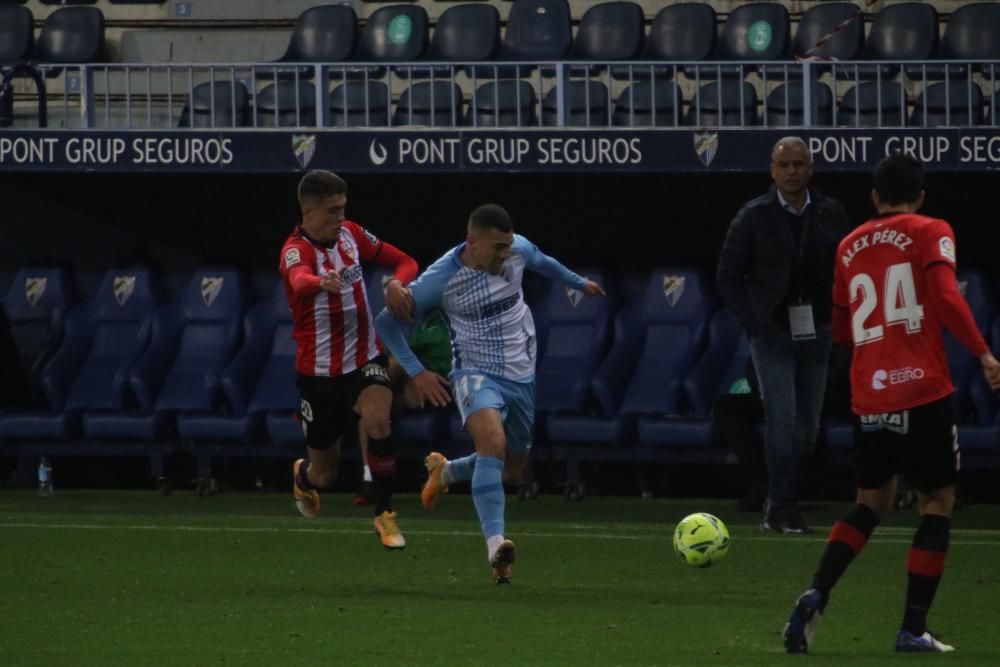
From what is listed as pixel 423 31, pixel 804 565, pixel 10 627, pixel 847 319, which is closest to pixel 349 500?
pixel 423 31

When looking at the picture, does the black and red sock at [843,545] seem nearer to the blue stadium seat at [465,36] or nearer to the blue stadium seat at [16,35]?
the blue stadium seat at [465,36]

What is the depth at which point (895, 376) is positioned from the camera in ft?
24.9

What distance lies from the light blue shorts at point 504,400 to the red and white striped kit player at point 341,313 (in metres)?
0.91

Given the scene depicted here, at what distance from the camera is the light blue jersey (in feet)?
33.1

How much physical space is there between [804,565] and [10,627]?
3.98m

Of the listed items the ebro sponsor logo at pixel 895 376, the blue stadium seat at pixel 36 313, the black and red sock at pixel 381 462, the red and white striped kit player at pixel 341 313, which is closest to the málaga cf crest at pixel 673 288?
the blue stadium seat at pixel 36 313

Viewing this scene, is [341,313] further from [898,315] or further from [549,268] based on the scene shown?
[898,315]

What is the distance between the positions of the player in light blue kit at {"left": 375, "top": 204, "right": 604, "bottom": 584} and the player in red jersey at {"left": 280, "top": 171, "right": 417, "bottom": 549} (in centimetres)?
51

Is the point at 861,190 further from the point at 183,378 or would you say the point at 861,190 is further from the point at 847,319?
the point at 847,319

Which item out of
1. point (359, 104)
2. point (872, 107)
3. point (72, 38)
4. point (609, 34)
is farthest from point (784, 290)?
point (72, 38)

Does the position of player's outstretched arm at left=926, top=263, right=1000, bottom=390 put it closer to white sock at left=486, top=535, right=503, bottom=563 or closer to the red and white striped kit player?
white sock at left=486, top=535, right=503, bottom=563

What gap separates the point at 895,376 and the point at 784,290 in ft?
13.7

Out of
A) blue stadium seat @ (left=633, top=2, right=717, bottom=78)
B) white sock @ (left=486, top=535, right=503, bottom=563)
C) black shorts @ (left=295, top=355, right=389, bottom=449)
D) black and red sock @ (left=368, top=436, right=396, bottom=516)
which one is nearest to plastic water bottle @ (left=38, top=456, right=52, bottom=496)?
blue stadium seat @ (left=633, top=2, right=717, bottom=78)

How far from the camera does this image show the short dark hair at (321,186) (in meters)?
10.5
